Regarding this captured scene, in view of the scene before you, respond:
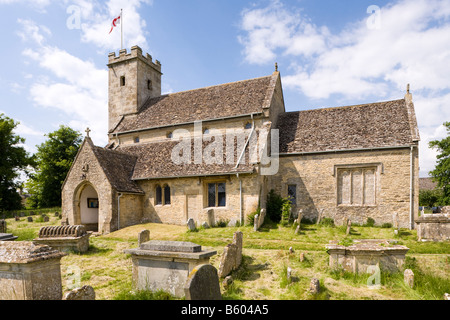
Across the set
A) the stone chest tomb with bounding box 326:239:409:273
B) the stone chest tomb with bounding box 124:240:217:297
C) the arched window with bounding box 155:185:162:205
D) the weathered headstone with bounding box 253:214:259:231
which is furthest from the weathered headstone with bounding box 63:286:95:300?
the arched window with bounding box 155:185:162:205

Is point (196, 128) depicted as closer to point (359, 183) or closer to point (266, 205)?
point (266, 205)

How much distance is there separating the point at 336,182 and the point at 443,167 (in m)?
18.5

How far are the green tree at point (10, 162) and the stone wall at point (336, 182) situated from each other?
34.9m

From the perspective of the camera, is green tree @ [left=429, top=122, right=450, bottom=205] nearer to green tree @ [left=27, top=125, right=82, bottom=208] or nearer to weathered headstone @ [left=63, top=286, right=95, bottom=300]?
weathered headstone @ [left=63, top=286, right=95, bottom=300]

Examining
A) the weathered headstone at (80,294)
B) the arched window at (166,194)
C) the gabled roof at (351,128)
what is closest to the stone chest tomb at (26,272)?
the weathered headstone at (80,294)

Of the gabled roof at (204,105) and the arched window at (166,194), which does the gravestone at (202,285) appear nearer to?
the arched window at (166,194)

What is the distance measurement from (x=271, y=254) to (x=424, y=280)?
5031 millimetres

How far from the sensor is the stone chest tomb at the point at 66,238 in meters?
12.5

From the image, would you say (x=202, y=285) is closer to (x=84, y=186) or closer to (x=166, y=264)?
(x=166, y=264)

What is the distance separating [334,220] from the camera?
1773 centimetres

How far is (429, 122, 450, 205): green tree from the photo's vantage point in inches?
1100

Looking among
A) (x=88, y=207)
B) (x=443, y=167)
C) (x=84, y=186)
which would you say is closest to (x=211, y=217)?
(x=84, y=186)

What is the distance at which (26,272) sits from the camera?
19.2 feet

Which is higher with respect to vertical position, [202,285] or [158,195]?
[158,195]
